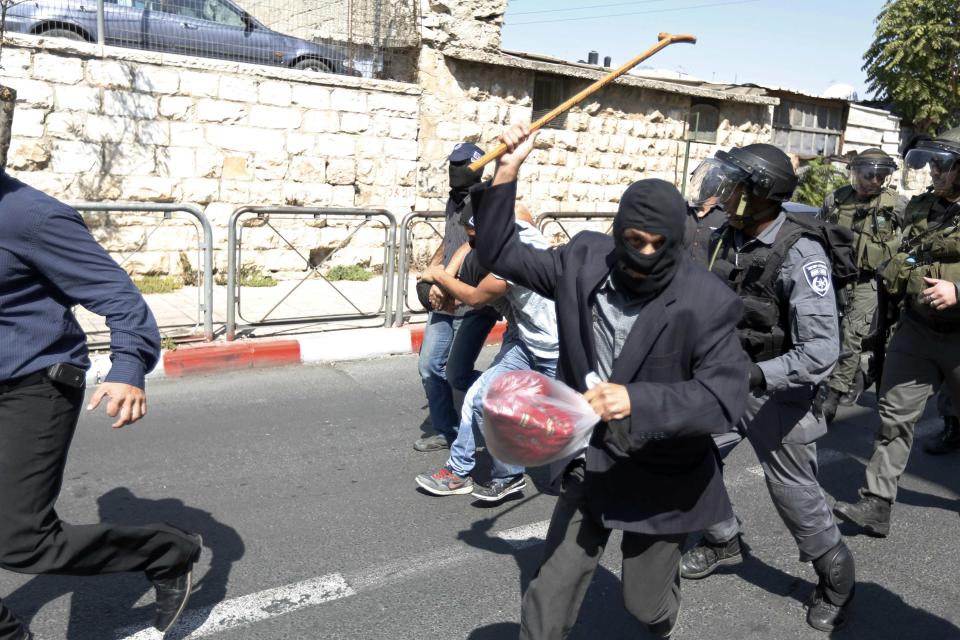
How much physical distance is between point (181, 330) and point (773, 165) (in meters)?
5.48

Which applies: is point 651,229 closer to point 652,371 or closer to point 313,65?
point 652,371

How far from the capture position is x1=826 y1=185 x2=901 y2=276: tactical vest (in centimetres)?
613

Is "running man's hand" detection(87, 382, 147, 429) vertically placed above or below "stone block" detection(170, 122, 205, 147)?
below

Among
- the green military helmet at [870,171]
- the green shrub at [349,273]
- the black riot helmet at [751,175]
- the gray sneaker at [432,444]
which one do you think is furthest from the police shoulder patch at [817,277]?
the green shrub at [349,273]

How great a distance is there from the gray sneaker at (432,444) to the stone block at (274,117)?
5.57 metres

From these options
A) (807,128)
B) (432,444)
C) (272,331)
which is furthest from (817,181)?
(432,444)

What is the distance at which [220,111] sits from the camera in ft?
31.6

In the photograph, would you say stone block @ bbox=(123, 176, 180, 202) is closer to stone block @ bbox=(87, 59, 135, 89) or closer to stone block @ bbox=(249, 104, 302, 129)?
stone block @ bbox=(87, 59, 135, 89)

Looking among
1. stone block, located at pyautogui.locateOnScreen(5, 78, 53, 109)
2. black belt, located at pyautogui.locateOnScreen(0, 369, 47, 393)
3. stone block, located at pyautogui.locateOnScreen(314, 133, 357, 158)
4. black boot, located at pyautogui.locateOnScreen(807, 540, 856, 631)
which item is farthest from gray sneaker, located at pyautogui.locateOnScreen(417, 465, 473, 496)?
stone block, located at pyautogui.locateOnScreen(314, 133, 357, 158)

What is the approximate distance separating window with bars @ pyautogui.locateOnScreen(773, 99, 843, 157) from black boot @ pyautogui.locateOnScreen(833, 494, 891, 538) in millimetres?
11786

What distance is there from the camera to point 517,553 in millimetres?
4195

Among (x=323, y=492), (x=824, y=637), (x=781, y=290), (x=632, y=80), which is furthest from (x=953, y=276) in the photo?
(x=632, y=80)

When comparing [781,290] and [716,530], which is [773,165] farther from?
[716,530]

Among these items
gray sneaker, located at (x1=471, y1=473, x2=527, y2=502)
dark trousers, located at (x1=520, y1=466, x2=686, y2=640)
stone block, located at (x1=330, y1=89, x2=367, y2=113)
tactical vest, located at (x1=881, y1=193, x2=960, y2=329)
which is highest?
stone block, located at (x1=330, y1=89, x2=367, y2=113)
